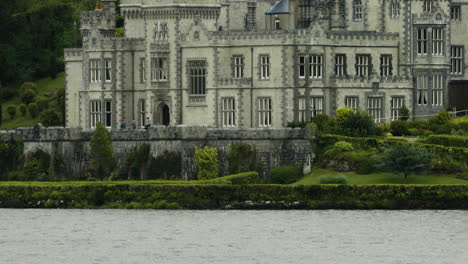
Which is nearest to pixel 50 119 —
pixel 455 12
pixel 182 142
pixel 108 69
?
pixel 108 69

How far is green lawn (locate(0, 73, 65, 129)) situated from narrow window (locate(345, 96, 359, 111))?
26911mm

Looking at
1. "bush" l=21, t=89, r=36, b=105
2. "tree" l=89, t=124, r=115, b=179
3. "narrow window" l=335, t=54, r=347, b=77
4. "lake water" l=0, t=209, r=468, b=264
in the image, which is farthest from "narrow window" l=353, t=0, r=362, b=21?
"bush" l=21, t=89, r=36, b=105

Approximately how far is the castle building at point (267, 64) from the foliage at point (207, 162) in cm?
864

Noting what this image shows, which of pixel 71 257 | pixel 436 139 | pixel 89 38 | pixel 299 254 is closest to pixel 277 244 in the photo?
pixel 299 254

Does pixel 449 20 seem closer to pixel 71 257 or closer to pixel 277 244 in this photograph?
pixel 277 244

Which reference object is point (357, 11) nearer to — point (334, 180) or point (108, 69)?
point (108, 69)

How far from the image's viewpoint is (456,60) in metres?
124

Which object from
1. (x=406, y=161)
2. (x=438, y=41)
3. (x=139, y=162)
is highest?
(x=438, y=41)

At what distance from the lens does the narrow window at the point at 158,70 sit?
119 meters

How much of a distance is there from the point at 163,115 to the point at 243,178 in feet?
57.5

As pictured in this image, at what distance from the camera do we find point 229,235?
91.4 meters

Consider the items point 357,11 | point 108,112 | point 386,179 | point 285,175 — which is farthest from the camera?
point 357,11

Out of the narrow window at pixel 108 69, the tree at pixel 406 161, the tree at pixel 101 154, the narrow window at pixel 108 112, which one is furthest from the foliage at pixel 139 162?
the tree at pixel 406 161

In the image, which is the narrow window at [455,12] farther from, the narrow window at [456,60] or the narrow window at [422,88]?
the narrow window at [422,88]
